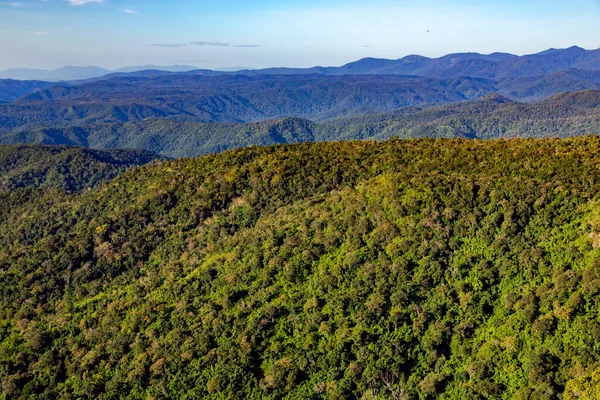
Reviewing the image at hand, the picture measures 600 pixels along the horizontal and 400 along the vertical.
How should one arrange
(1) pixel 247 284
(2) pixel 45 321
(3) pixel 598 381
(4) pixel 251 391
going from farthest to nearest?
1. (2) pixel 45 321
2. (1) pixel 247 284
3. (4) pixel 251 391
4. (3) pixel 598 381

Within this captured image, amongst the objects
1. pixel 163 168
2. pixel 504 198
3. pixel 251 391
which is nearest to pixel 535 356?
pixel 504 198

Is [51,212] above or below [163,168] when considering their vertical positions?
below

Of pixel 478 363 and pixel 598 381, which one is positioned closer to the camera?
pixel 598 381

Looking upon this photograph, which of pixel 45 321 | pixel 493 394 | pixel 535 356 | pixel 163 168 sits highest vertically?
pixel 163 168

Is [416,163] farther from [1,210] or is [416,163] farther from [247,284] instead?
[1,210]

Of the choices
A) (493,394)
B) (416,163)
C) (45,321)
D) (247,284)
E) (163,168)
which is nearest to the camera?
(493,394)

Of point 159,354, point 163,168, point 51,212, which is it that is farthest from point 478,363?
point 51,212
